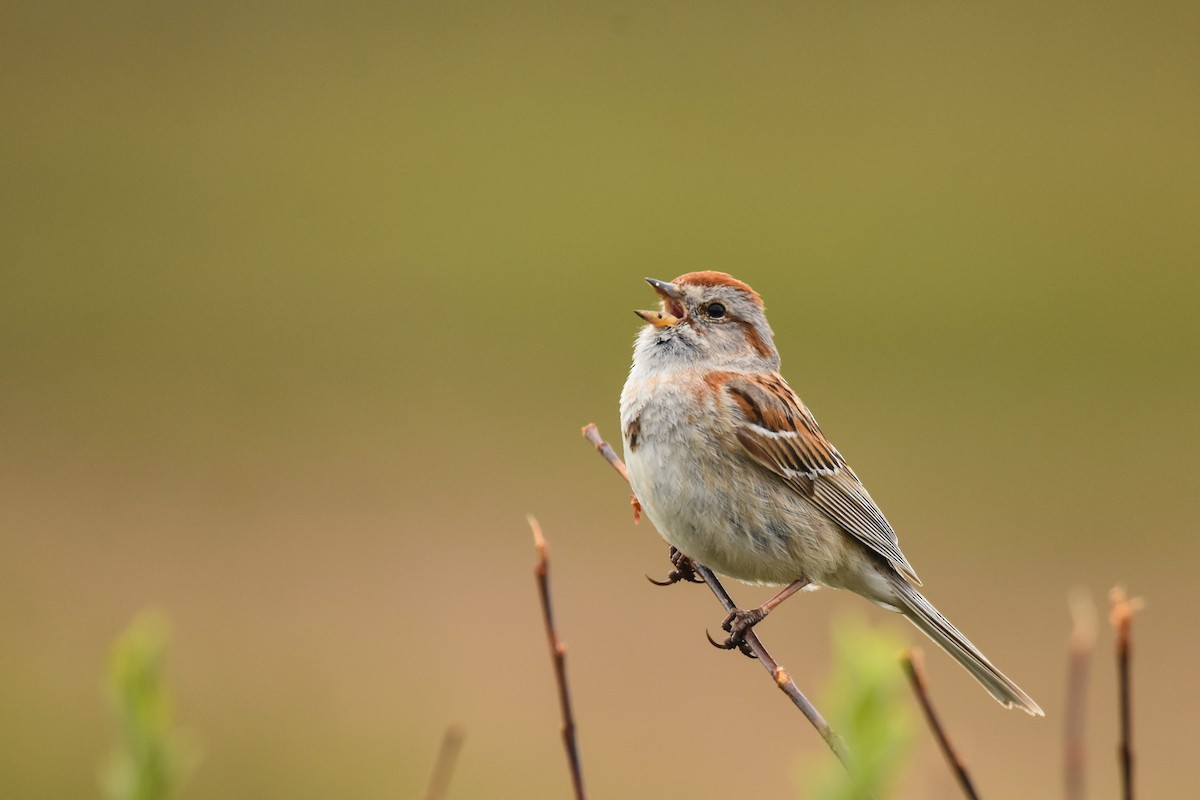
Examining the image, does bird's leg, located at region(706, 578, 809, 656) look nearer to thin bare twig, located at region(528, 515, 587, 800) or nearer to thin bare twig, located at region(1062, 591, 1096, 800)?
thin bare twig, located at region(528, 515, 587, 800)

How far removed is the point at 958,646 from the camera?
3.83m

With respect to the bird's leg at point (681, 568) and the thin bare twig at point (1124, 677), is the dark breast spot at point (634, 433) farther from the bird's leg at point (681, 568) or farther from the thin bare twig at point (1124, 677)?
the thin bare twig at point (1124, 677)

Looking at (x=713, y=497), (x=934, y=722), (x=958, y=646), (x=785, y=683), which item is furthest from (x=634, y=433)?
(x=934, y=722)

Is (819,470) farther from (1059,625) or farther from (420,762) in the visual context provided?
(1059,625)

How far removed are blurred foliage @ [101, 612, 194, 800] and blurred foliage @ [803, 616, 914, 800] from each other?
1.17ft

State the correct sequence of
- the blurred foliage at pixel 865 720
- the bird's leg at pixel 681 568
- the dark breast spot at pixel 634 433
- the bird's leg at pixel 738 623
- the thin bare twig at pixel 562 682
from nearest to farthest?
the blurred foliage at pixel 865 720, the thin bare twig at pixel 562 682, the bird's leg at pixel 738 623, the dark breast spot at pixel 634 433, the bird's leg at pixel 681 568

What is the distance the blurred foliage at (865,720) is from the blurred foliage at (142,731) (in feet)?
1.17

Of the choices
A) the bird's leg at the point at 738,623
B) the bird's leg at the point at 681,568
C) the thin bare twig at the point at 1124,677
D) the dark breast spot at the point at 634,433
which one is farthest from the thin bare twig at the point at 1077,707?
the bird's leg at the point at 681,568

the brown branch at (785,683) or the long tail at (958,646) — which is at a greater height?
the brown branch at (785,683)

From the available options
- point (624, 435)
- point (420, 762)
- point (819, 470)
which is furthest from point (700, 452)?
point (420, 762)

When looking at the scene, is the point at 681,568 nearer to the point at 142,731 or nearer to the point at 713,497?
the point at 713,497

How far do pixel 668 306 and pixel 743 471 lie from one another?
52 cm

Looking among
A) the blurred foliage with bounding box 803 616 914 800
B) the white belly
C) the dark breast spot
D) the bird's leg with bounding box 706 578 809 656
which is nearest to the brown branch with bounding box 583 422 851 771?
the blurred foliage with bounding box 803 616 914 800

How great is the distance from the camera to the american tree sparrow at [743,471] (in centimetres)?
362
